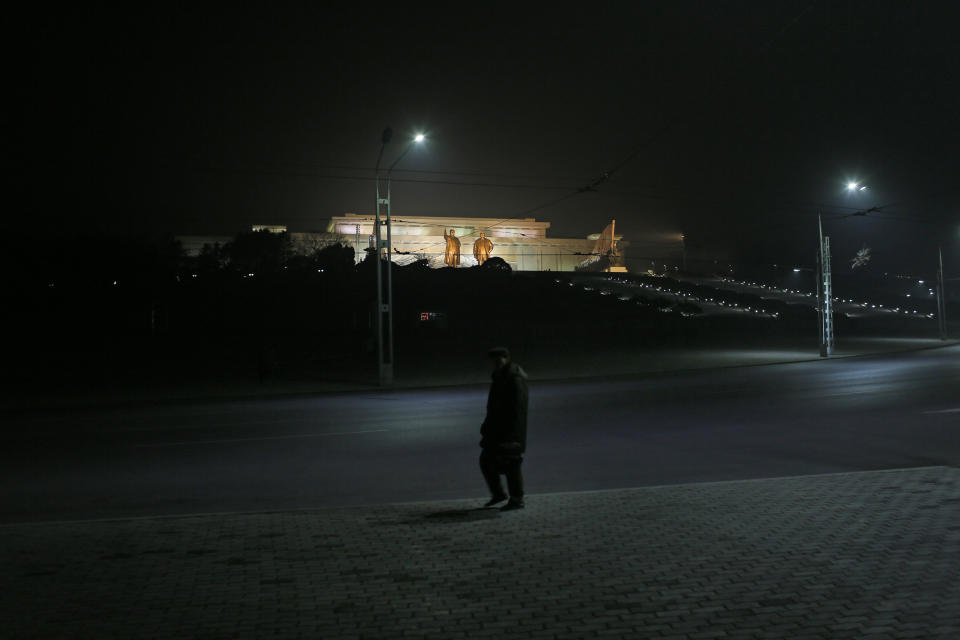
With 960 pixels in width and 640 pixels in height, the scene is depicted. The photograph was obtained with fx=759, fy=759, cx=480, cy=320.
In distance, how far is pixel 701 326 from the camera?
50.8m

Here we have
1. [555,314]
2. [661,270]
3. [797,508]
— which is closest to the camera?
[797,508]

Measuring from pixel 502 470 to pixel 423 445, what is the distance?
534 centimetres

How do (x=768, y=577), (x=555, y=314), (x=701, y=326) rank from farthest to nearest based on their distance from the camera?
(x=555, y=314), (x=701, y=326), (x=768, y=577)

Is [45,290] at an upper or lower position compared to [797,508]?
upper

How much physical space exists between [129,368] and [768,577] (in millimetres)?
33272

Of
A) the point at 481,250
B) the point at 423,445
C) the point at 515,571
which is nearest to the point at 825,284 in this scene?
the point at 423,445

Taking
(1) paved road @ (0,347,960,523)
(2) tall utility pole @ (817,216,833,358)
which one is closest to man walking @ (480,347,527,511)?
(1) paved road @ (0,347,960,523)

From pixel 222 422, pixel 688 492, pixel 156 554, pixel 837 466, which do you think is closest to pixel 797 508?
pixel 688 492

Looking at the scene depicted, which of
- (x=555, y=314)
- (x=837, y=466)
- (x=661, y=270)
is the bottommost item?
(x=837, y=466)

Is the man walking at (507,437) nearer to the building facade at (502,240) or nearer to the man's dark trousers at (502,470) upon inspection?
→ the man's dark trousers at (502,470)

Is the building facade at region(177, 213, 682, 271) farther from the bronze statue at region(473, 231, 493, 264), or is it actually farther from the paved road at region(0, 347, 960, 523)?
the paved road at region(0, 347, 960, 523)

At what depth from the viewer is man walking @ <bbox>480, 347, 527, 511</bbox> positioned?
23.8 feet

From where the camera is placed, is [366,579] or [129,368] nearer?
[366,579]

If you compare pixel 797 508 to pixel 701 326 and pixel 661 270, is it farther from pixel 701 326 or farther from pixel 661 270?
pixel 661 270
